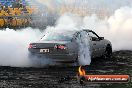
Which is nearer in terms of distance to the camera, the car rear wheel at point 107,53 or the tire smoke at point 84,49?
the tire smoke at point 84,49

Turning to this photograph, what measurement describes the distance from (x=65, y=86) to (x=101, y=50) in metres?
6.30

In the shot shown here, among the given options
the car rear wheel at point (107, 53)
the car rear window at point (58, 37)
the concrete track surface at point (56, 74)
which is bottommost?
the car rear wheel at point (107, 53)

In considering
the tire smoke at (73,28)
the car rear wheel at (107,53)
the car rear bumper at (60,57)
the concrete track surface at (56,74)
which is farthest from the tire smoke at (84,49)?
the car rear wheel at (107,53)

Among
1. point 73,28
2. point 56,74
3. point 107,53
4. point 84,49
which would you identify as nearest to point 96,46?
point 84,49

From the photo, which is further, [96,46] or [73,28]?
[73,28]

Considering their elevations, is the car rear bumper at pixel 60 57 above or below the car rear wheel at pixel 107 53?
above

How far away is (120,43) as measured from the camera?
2214 centimetres

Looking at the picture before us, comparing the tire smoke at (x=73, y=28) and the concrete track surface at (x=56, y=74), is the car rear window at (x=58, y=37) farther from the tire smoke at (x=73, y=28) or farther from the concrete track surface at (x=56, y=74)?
the concrete track surface at (x=56, y=74)

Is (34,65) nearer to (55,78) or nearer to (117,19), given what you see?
(55,78)

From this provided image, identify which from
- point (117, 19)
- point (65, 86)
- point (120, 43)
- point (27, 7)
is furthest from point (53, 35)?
point (27, 7)

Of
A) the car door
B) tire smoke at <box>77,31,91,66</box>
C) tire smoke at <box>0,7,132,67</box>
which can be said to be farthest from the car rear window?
the car door

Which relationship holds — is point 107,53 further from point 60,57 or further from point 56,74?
point 56,74

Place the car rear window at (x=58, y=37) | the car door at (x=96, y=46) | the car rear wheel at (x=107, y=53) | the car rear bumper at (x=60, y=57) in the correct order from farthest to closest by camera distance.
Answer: the car rear wheel at (x=107, y=53) < the car door at (x=96, y=46) < the car rear window at (x=58, y=37) < the car rear bumper at (x=60, y=57)

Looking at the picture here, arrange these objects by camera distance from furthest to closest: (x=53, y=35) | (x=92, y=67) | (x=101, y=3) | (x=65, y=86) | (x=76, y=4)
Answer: (x=76, y=4), (x=101, y=3), (x=53, y=35), (x=92, y=67), (x=65, y=86)
